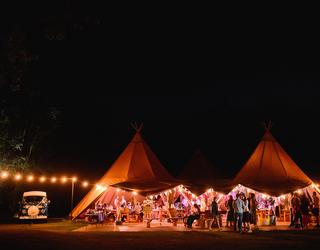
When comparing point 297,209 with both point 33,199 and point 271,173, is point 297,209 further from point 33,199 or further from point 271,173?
point 33,199

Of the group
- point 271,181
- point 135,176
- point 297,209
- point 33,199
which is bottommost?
point 297,209

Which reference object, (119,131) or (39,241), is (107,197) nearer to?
(39,241)

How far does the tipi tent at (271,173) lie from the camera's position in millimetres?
17922

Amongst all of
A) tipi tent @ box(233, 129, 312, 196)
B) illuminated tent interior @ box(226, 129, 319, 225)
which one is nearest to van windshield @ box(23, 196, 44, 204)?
illuminated tent interior @ box(226, 129, 319, 225)

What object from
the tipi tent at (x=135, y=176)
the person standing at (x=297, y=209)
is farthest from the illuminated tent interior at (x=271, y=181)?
the tipi tent at (x=135, y=176)

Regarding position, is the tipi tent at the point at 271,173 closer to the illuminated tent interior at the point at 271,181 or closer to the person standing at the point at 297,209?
the illuminated tent interior at the point at 271,181

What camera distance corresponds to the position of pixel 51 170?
107ft

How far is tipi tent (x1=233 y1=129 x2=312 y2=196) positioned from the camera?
17.9 m

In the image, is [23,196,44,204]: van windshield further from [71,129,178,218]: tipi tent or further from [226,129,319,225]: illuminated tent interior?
[226,129,319,225]: illuminated tent interior

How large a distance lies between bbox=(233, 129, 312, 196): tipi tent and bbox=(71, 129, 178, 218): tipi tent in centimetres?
346

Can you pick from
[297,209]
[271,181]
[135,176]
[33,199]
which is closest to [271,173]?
[271,181]

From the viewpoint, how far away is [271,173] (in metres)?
19.2

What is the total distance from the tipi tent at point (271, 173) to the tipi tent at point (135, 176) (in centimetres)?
346

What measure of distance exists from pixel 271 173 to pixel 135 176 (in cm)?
631
